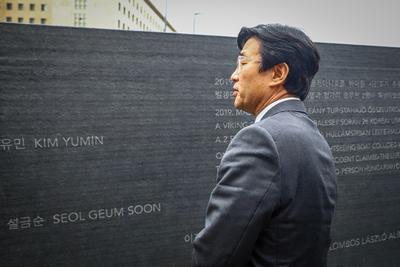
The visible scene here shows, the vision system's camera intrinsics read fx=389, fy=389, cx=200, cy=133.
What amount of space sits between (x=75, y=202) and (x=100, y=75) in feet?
1.83

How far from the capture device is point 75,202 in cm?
167

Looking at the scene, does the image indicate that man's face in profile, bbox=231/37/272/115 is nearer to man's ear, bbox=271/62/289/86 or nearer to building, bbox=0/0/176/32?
man's ear, bbox=271/62/289/86

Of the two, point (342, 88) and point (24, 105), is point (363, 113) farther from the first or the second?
point (24, 105)

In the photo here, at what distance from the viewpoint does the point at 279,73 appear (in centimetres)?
109

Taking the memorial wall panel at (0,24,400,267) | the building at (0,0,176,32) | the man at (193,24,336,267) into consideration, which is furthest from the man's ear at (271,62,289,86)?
the building at (0,0,176,32)

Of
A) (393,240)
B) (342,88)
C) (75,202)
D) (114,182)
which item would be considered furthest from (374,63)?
(75,202)

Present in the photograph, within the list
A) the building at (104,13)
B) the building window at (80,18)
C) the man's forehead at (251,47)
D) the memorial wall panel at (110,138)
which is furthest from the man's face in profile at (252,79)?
the building window at (80,18)

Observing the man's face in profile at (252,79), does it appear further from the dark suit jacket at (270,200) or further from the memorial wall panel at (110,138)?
the memorial wall panel at (110,138)

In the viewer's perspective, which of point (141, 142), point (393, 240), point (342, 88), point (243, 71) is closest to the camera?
point (243, 71)

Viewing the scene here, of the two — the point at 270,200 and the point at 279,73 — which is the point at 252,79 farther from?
the point at 270,200

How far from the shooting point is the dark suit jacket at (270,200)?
914mm

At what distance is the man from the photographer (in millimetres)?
918

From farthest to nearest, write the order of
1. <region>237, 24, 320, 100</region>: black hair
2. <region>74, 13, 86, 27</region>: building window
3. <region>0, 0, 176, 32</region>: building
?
<region>74, 13, 86, 27</region>: building window
<region>0, 0, 176, 32</region>: building
<region>237, 24, 320, 100</region>: black hair

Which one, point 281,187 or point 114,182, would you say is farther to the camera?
point 114,182
